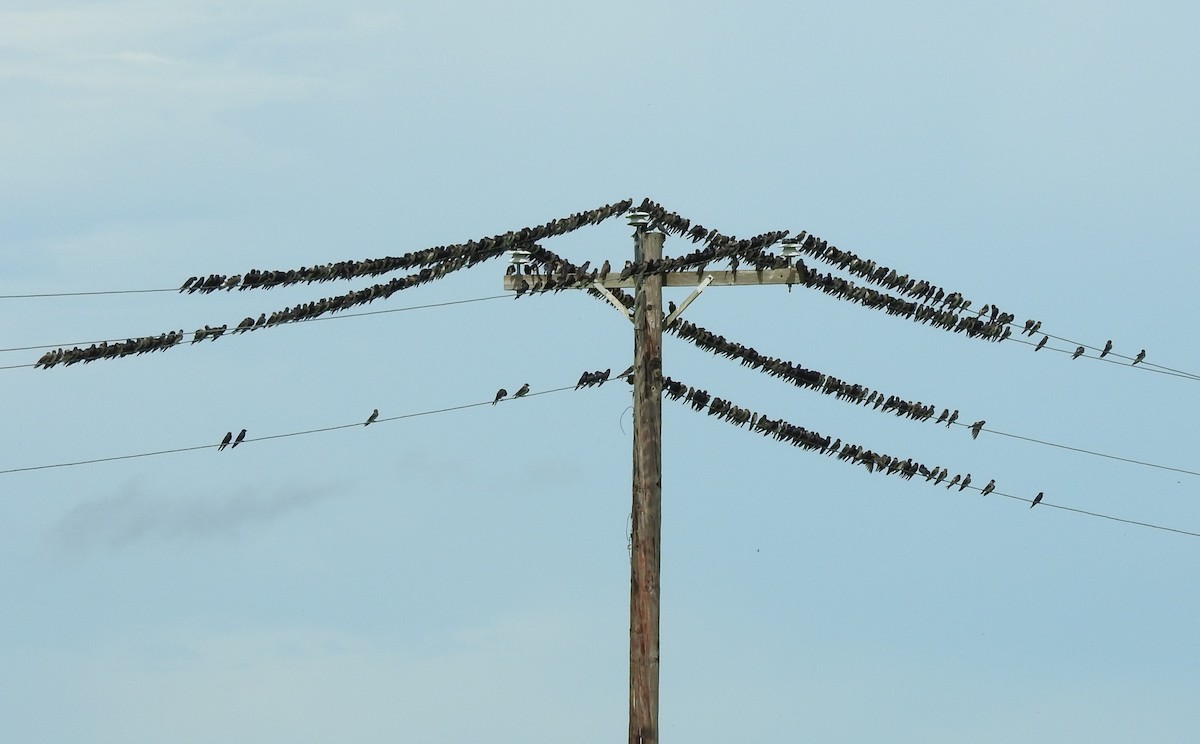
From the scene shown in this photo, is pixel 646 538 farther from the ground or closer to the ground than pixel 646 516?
closer to the ground

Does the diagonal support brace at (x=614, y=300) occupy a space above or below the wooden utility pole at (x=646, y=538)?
above

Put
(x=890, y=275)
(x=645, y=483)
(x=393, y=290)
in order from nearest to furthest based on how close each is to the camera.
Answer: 1. (x=645, y=483)
2. (x=393, y=290)
3. (x=890, y=275)

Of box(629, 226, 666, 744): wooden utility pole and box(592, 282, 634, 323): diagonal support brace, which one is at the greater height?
box(592, 282, 634, 323): diagonal support brace

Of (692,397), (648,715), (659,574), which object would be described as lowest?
(648,715)

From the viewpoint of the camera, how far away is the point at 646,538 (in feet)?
61.8

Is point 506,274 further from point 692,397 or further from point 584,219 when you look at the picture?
point 692,397

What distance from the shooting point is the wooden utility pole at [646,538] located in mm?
18812

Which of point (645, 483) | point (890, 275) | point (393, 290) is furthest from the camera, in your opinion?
point (890, 275)

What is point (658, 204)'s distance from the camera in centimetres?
1945

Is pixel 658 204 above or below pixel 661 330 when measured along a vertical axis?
above

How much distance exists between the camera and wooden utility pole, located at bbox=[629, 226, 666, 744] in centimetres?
1881

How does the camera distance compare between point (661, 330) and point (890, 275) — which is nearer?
point (661, 330)

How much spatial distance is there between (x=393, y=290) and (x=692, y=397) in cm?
332

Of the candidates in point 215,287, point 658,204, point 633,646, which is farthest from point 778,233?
point 215,287
